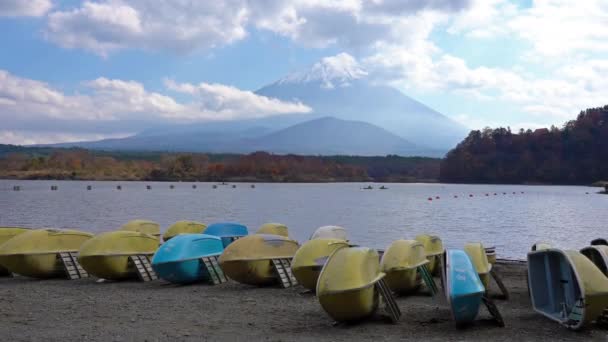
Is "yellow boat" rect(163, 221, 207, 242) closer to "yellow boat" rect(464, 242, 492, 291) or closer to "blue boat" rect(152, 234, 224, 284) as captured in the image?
"blue boat" rect(152, 234, 224, 284)

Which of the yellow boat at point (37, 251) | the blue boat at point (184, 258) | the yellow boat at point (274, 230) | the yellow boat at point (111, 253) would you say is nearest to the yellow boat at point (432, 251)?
the blue boat at point (184, 258)

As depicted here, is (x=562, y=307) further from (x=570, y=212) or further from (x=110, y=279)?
(x=570, y=212)

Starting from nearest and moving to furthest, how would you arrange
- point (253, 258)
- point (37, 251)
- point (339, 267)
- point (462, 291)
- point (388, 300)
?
point (462, 291) → point (339, 267) → point (388, 300) → point (253, 258) → point (37, 251)

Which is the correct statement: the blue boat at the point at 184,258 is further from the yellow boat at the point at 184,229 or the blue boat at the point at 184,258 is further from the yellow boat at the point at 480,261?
the yellow boat at the point at 480,261

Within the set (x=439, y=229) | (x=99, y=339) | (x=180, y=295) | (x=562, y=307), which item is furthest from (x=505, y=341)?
(x=439, y=229)

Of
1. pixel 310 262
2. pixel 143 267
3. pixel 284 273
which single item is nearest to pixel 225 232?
pixel 143 267

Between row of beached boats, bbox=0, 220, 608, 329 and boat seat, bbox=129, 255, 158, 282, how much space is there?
1.2 inches

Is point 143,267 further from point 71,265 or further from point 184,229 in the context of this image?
point 184,229

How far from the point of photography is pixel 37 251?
16047mm

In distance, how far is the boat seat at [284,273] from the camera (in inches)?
596

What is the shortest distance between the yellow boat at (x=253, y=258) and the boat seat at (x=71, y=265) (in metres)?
3.57

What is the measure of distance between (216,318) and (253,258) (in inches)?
131

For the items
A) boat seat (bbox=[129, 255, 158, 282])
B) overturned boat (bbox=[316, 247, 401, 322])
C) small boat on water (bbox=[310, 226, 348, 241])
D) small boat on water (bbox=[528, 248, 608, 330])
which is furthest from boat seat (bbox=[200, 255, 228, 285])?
small boat on water (bbox=[528, 248, 608, 330])

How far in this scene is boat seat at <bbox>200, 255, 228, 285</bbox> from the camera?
15.8m
